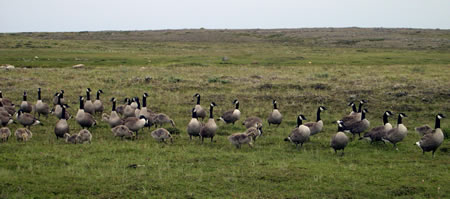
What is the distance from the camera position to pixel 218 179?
12.7 metres

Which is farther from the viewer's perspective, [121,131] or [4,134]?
[121,131]

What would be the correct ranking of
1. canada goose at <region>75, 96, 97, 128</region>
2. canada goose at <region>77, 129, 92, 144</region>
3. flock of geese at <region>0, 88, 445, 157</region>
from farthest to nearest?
canada goose at <region>75, 96, 97, 128</region> < canada goose at <region>77, 129, 92, 144</region> < flock of geese at <region>0, 88, 445, 157</region>

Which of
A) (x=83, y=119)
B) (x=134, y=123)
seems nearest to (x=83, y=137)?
(x=134, y=123)

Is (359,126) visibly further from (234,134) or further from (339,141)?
(234,134)

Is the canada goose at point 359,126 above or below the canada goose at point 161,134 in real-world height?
above

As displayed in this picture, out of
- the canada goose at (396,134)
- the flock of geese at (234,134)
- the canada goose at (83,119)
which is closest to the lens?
the flock of geese at (234,134)

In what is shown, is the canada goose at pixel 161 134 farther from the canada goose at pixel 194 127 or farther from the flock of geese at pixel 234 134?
the canada goose at pixel 194 127

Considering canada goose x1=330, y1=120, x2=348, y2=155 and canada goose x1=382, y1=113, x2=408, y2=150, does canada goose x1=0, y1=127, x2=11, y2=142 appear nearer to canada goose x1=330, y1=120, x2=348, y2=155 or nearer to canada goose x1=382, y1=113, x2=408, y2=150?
canada goose x1=330, y1=120, x2=348, y2=155

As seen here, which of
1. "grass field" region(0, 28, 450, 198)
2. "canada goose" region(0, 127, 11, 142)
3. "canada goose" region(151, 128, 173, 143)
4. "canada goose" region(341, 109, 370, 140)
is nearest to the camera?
"grass field" region(0, 28, 450, 198)

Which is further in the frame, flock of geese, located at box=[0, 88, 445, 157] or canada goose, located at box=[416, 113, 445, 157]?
flock of geese, located at box=[0, 88, 445, 157]

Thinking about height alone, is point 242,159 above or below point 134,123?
below

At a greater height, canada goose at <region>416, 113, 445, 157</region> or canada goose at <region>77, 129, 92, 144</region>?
canada goose at <region>416, 113, 445, 157</region>

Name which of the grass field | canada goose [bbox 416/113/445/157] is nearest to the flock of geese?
canada goose [bbox 416/113/445/157]

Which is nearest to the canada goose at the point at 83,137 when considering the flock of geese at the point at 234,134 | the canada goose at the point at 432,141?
the flock of geese at the point at 234,134
